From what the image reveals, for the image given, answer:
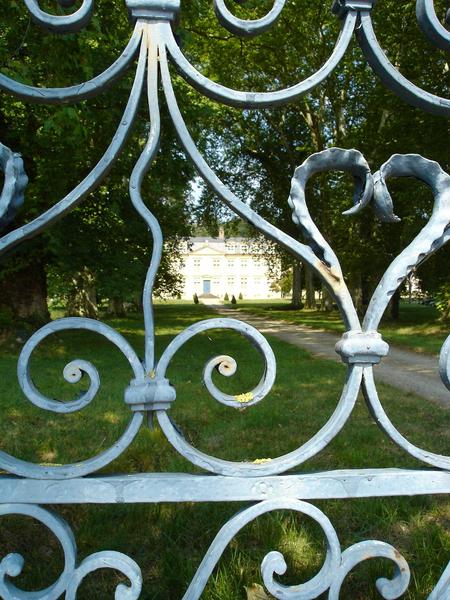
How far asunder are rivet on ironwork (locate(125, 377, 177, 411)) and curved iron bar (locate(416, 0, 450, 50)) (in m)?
1.02

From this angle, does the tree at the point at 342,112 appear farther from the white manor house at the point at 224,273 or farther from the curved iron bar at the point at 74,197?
the white manor house at the point at 224,273

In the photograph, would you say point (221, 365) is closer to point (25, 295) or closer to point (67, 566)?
point (67, 566)

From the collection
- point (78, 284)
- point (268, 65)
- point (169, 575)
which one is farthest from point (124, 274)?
point (268, 65)

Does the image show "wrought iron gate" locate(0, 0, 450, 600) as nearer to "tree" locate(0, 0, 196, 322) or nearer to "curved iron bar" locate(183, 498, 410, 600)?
"curved iron bar" locate(183, 498, 410, 600)

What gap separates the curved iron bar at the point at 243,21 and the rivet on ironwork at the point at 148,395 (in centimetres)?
83

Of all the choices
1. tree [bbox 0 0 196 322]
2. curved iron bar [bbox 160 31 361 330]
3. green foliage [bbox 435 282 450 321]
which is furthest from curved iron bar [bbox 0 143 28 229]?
green foliage [bbox 435 282 450 321]

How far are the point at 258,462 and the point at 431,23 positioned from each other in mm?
1091

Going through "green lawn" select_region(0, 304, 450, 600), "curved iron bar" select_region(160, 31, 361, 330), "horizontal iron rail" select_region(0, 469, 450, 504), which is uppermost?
"curved iron bar" select_region(160, 31, 361, 330)

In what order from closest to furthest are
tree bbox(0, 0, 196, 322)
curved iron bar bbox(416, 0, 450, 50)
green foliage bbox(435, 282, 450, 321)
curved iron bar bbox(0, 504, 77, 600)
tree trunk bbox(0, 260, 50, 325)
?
curved iron bar bbox(0, 504, 77, 600), curved iron bar bbox(416, 0, 450, 50), tree bbox(0, 0, 196, 322), tree trunk bbox(0, 260, 50, 325), green foliage bbox(435, 282, 450, 321)

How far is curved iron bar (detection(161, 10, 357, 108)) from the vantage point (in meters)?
1.24

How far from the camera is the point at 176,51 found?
124 cm

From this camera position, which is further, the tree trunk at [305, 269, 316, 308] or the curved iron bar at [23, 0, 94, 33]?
the tree trunk at [305, 269, 316, 308]

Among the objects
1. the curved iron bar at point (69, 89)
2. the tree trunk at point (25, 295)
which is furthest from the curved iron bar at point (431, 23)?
the tree trunk at point (25, 295)

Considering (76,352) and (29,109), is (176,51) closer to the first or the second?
(29,109)
